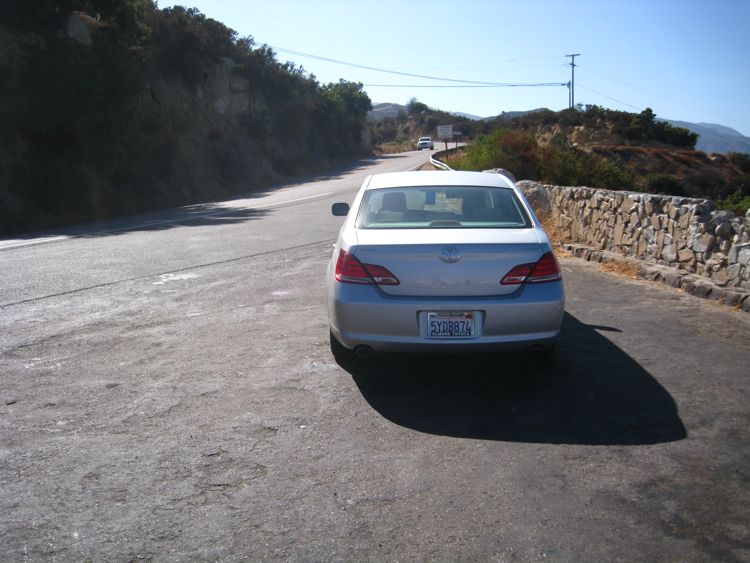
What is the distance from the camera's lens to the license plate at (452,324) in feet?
16.7

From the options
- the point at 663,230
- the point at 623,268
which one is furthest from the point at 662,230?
the point at 623,268

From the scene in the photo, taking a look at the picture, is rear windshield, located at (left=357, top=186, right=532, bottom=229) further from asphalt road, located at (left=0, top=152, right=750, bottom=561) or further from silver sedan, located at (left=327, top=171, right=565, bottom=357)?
asphalt road, located at (left=0, top=152, right=750, bottom=561)

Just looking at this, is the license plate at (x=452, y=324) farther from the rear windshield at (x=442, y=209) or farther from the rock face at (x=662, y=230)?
the rock face at (x=662, y=230)

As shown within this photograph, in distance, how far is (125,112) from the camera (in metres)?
26.2

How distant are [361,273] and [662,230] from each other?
5554 millimetres

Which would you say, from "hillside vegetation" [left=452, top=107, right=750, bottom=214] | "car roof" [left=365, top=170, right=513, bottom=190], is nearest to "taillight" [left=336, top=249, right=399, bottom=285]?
"car roof" [left=365, top=170, right=513, bottom=190]

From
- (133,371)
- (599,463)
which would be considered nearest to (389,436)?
(599,463)

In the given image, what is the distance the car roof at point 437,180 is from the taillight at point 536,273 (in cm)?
124

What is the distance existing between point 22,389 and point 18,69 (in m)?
21.1

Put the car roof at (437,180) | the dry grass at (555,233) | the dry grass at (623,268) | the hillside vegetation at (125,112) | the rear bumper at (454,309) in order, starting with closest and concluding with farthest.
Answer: the rear bumper at (454,309)
the car roof at (437,180)
the dry grass at (623,268)
the dry grass at (555,233)
the hillside vegetation at (125,112)

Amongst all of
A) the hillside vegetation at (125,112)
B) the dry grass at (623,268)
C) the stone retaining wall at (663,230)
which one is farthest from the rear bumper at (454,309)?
the hillside vegetation at (125,112)

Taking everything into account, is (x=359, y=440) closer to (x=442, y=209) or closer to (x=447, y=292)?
(x=447, y=292)

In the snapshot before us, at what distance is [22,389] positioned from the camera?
17.8 feet

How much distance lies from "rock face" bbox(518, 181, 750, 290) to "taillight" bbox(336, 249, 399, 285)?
4597 millimetres
